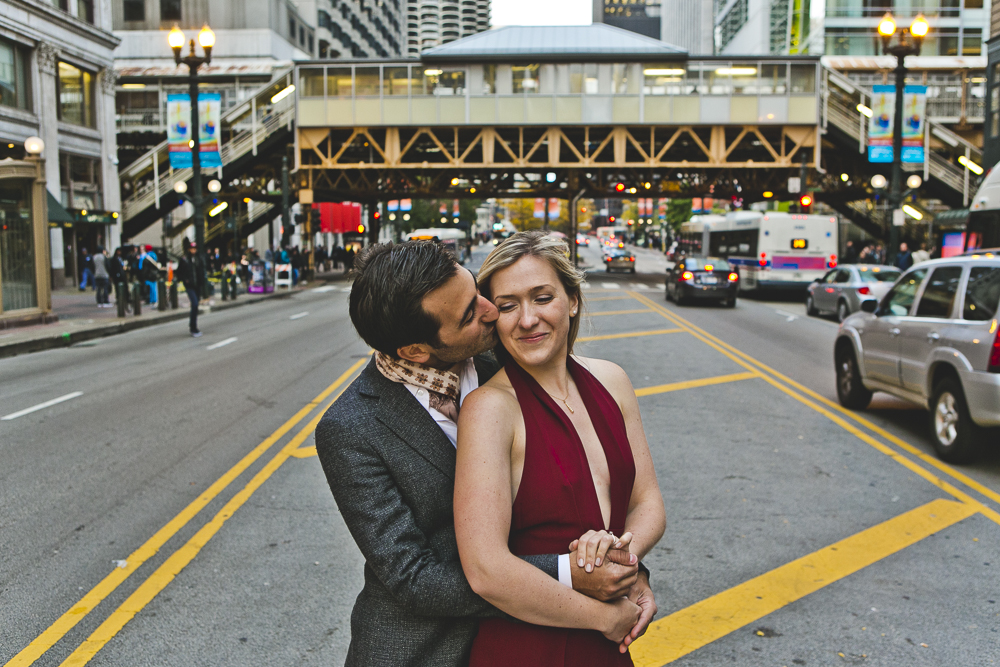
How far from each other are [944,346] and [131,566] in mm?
7187

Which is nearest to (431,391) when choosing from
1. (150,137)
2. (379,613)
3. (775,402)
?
(379,613)

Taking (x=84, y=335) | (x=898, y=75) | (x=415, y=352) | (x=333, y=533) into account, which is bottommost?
(x=84, y=335)

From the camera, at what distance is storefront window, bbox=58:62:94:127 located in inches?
1362

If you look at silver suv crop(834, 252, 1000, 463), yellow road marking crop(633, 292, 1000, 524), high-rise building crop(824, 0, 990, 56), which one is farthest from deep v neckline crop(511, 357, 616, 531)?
high-rise building crop(824, 0, 990, 56)

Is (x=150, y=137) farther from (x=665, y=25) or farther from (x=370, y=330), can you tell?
(x=665, y=25)

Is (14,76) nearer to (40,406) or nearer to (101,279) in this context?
(101,279)

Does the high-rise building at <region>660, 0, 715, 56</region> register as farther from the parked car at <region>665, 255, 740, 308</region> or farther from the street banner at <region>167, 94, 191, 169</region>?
the street banner at <region>167, 94, 191, 169</region>

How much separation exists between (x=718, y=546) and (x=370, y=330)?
423 cm

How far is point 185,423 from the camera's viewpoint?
988 centimetres

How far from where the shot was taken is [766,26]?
69438mm

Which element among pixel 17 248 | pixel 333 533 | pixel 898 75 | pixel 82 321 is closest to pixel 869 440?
pixel 333 533

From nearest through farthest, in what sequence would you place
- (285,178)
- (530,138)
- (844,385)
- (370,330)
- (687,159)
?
(370,330) → (844,385) → (285,178) → (530,138) → (687,159)

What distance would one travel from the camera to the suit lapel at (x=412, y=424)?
2256 mm

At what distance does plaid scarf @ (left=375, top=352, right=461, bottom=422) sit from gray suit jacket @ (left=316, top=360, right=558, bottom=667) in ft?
0.10
